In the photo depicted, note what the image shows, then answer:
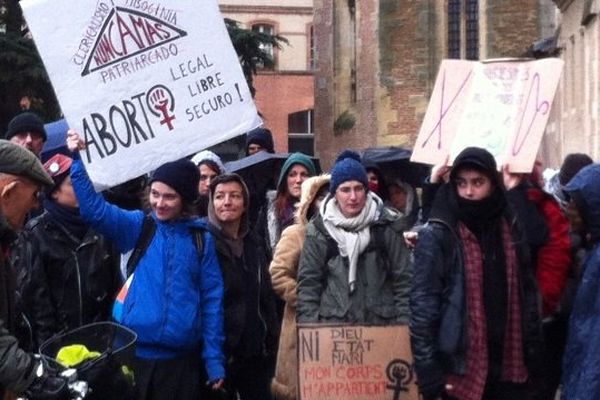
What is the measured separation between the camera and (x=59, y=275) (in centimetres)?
812

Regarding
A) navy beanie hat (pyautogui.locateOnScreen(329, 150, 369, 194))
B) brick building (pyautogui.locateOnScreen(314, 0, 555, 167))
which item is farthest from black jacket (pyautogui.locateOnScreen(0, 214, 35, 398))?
Answer: brick building (pyautogui.locateOnScreen(314, 0, 555, 167))

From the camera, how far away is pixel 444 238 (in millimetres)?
7273

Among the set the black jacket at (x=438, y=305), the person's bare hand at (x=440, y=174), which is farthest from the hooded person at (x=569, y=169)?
the black jacket at (x=438, y=305)

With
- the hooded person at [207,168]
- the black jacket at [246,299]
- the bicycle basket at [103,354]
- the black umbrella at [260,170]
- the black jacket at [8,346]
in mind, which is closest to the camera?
the black jacket at [8,346]

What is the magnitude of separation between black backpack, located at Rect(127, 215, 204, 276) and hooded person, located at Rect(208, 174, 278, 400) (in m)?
0.53

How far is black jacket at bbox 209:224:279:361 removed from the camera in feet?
27.6

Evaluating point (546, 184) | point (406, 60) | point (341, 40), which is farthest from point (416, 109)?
point (546, 184)

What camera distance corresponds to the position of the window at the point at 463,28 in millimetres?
42375

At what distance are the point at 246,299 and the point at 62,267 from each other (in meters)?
1.09

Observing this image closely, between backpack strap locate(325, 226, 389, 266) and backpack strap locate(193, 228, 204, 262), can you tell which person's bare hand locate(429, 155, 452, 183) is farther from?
backpack strap locate(193, 228, 204, 262)

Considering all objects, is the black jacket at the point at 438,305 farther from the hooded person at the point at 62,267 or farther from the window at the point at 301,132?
the window at the point at 301,132

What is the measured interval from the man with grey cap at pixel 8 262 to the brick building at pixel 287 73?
5730 centimetres

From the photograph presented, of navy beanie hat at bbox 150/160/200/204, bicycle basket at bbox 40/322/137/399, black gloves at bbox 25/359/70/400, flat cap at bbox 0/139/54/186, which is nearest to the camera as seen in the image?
black gloves at bbox 25/359/70/400

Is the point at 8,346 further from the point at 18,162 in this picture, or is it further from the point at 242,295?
the point at 242,295
